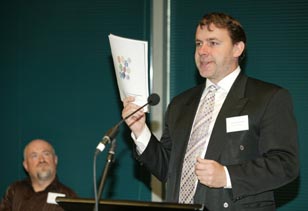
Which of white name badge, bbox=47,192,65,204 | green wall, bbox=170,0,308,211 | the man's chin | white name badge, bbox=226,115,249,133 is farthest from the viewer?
the man's chin

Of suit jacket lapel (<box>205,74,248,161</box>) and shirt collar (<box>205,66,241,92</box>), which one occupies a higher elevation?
shirt collar (<box>205,66,241,92</box>)

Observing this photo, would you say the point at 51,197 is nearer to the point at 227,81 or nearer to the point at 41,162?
the point at 41,162

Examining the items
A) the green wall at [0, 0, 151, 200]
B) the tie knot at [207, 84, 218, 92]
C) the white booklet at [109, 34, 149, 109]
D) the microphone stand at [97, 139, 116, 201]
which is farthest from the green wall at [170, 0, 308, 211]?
the microphone stand at [97, 139, 116, 201]

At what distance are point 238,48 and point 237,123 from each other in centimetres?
44

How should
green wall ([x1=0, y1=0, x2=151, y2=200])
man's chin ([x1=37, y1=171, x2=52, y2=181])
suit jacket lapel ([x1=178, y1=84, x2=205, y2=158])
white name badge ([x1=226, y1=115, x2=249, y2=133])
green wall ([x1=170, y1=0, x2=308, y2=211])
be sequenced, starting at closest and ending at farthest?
1. white name badge ([x1=226, y1=115, x2=249, y2=133])
2. suit jacket lapel ([x1=178, y1=84, x2=205, y2=158])
3. green wall ([x1=170, y1=0, x2=308, y2=211])
4. man's chin ([x1=37, y1=171, x2=52, y2=181])
5. green wall ([x1=0, y1=0, x2=151, y2=200])

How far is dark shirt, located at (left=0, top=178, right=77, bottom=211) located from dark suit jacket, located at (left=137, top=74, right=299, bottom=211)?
5.48 ft

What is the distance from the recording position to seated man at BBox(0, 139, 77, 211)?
4.16 metres

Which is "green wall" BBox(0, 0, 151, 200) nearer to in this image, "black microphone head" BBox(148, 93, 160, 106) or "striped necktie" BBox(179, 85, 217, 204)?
"striped necktie" BBox(179, 85, 217, 204)

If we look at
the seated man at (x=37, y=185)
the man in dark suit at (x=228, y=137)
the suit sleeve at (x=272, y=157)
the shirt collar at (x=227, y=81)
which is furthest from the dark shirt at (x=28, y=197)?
the suit sleeve at (x=272, y=157)

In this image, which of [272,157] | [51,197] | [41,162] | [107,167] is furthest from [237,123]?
[41,162]

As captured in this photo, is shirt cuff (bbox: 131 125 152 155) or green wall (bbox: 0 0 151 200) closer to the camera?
shirt cuff (bbox: 131 125 152 155)

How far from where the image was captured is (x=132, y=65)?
2623 millimetres

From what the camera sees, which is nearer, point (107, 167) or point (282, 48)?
point (107, 167)

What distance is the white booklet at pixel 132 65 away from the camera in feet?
8.49
